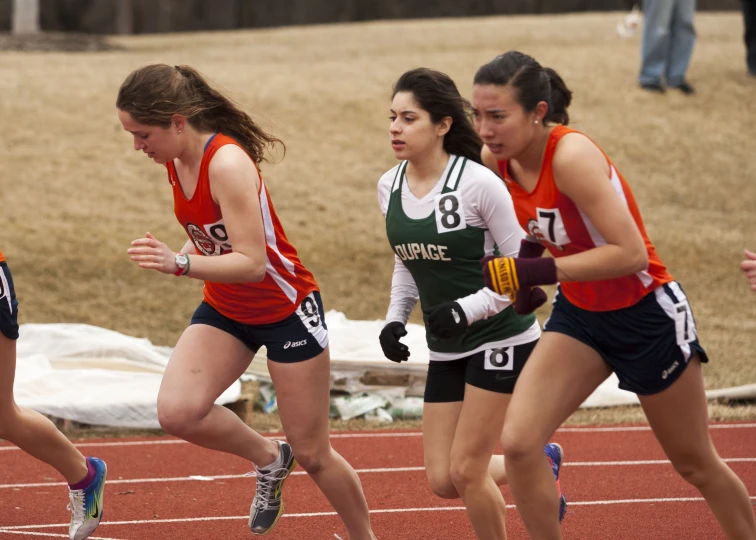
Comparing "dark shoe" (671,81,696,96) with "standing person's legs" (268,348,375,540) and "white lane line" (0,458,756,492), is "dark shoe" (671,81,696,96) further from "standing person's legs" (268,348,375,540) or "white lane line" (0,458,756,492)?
→ "standing person's legs" (268,348,375,540)

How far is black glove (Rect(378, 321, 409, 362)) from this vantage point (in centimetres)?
433

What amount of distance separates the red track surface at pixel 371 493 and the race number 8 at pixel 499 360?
1.13 m

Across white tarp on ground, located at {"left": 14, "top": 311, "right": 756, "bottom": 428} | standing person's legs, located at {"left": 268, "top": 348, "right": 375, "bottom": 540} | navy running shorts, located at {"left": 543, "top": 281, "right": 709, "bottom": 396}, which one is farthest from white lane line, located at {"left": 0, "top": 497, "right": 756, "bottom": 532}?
navy running shorts, located at {"left": 543, "top": 281, "right": 709, "bottom": 396}

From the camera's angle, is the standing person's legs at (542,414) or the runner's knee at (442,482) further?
the runner's knee at (442,482)

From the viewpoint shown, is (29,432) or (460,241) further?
(29,432)

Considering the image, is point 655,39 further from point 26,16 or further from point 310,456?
point 26,16

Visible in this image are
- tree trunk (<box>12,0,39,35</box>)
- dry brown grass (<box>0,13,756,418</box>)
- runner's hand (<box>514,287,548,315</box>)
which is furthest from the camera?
tree trunk (<box>12,0,39,35</box>)

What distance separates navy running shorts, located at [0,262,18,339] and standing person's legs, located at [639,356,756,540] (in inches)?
98.2

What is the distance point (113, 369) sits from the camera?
26.6ft

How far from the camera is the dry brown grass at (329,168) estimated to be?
38.3 feet

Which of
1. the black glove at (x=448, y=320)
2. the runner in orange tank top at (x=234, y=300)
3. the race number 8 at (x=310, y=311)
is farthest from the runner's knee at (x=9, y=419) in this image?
the black glove at (x=448, y=320)

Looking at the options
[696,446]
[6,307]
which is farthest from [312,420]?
[696,446]

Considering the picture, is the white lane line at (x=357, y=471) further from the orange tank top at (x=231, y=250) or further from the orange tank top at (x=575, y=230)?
the orange tank top at (x=575, y=230)

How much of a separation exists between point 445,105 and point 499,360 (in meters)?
1.04
